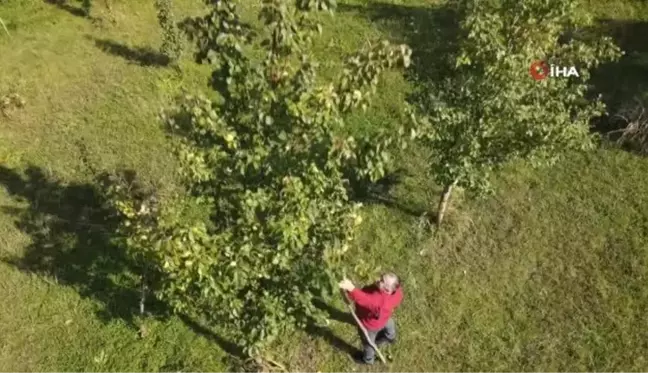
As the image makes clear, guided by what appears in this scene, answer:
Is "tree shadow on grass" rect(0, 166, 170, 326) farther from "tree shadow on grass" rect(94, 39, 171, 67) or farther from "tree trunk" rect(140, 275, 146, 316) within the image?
"tree shadow on grass" rect(94, 39, 171, 67)

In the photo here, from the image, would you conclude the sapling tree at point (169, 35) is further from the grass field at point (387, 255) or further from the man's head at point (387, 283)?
the man's head at point (387, 283)

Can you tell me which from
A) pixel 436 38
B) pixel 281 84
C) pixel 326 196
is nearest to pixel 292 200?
pixel 326 196

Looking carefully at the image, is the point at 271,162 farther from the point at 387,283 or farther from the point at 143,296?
the point at 143,296

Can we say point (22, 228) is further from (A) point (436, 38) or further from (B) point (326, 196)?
(A) point (436, 38)

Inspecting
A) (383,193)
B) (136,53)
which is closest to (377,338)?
(383,193)

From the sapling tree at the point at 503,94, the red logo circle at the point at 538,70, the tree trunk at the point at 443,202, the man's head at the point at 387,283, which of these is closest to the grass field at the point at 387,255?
the tree trunk at the point at 443,202

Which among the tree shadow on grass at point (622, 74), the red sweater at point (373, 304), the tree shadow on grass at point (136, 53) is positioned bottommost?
the red sweater at point (373, 304)
